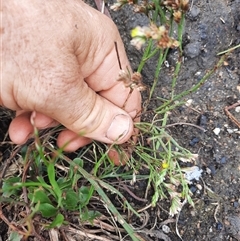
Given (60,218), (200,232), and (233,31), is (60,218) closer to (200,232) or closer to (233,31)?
(200,232)

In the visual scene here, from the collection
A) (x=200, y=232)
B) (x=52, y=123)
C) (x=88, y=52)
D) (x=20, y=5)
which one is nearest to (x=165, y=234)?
(x=200, y=232)

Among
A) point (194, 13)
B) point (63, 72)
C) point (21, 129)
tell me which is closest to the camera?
point (63, 72)

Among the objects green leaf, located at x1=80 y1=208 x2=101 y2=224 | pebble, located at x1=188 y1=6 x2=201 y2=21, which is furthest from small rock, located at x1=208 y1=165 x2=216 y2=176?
pebble, located at x1=188 y1=6 x2=201 y2=21

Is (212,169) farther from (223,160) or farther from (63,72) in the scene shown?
(63,72)

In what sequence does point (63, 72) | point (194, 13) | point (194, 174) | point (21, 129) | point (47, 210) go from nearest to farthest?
point (63, 72), point (47, 210), point (21, 129), point (194, 174), point (194, 13)

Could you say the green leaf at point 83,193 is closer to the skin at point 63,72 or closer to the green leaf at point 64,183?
the green leaf at point 64,183

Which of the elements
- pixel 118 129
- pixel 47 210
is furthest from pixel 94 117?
pixel 47 210

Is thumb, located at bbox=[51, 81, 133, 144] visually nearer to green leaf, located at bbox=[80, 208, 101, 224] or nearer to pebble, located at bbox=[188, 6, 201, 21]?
green leaf, located at bbox=[80, 208, 101, 224]
